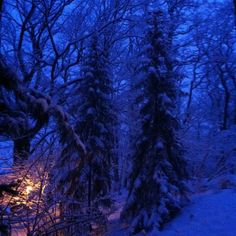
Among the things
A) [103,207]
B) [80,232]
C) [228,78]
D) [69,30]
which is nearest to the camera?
[80,232]

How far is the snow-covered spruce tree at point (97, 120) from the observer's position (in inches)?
561

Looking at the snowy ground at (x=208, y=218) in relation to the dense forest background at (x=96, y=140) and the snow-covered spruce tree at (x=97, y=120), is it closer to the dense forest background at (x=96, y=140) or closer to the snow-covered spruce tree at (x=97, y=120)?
the dense forest background at (x=96, y=140)

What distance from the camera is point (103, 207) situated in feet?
46.4

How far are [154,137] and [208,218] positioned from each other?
3.66m

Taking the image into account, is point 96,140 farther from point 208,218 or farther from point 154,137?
point 208,218

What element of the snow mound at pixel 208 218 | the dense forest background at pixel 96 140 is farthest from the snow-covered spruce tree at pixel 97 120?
the snow mound at pixel 208 218

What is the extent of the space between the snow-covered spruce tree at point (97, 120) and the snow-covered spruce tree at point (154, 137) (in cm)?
200

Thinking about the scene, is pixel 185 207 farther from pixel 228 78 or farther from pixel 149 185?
pixel 228 78

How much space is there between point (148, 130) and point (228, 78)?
17113mm

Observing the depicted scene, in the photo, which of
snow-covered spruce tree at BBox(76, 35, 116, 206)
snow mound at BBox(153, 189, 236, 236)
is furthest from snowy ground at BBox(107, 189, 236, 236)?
snow-covered spruce tree at BBox(76, 35, 116, 206)

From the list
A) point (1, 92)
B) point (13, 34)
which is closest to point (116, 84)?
point (13, 34)

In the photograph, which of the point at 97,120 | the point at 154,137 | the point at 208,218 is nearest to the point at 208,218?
the point at 208,218

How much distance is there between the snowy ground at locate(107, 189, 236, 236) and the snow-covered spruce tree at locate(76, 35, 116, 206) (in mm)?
2795

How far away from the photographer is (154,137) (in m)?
12.8
